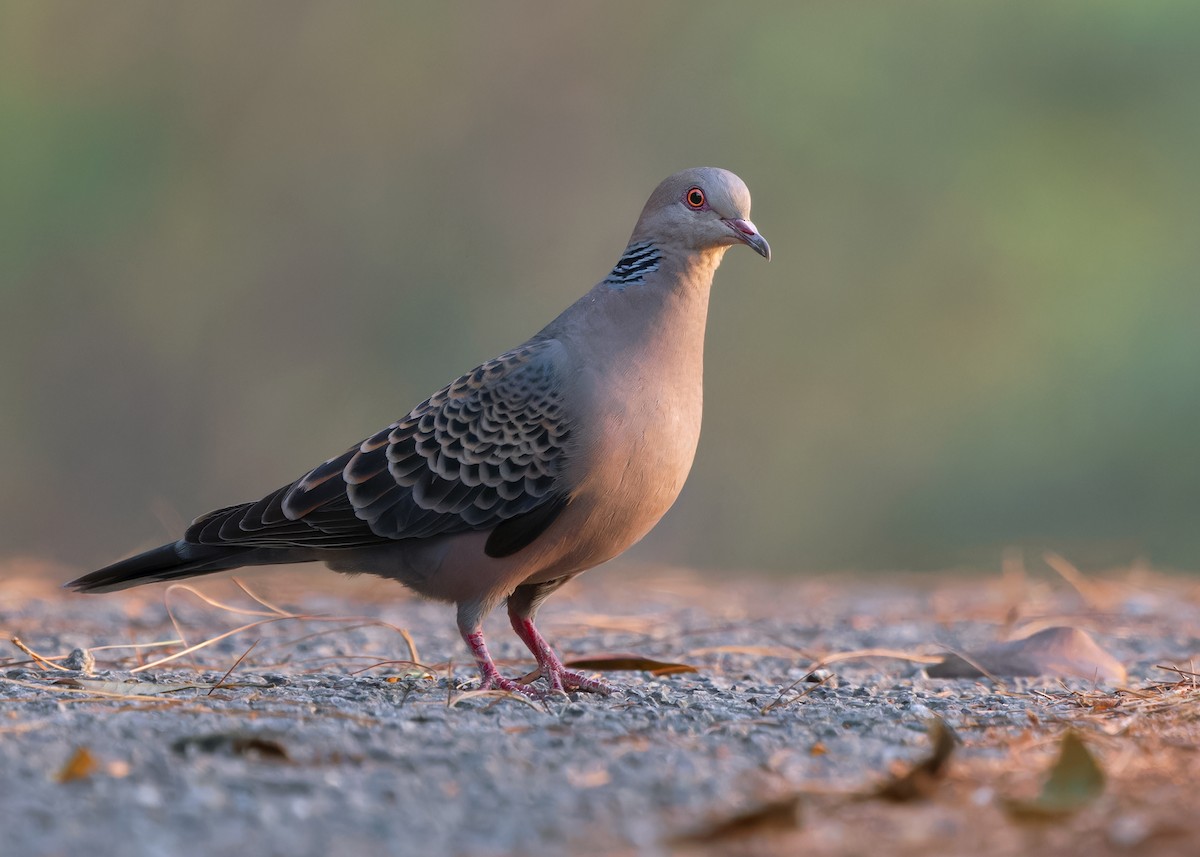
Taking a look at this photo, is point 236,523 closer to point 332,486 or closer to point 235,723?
point 332,486

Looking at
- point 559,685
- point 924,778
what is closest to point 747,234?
point 559,685

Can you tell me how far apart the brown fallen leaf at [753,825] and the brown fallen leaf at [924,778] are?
0.79 feet

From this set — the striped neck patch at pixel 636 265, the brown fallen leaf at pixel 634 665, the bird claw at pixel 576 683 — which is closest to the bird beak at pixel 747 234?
the striped neck patch at pixel 636 265

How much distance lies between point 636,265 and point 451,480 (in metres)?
0.91

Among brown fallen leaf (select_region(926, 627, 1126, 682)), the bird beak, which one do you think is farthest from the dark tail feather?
brown fallen leaf (select_region(926, 627, 1126, 682))

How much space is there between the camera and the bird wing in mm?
4141

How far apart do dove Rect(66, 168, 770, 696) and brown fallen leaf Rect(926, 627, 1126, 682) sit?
1.07 metres

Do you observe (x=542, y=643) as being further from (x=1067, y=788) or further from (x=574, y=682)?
(x=1067, y=788)

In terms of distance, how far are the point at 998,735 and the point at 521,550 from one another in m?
1.58

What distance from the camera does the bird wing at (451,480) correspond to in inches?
163

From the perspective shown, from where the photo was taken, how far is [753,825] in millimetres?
2061

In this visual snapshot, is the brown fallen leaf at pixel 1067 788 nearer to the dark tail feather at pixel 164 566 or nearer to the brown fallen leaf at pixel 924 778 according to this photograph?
the brown fallen leaf at pixel 924 778

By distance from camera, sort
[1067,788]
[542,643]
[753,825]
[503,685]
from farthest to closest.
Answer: [542,643]
[503,685]
[1067,788]
[753,825]

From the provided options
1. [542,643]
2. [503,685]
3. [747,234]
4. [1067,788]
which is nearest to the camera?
[1067,788]
